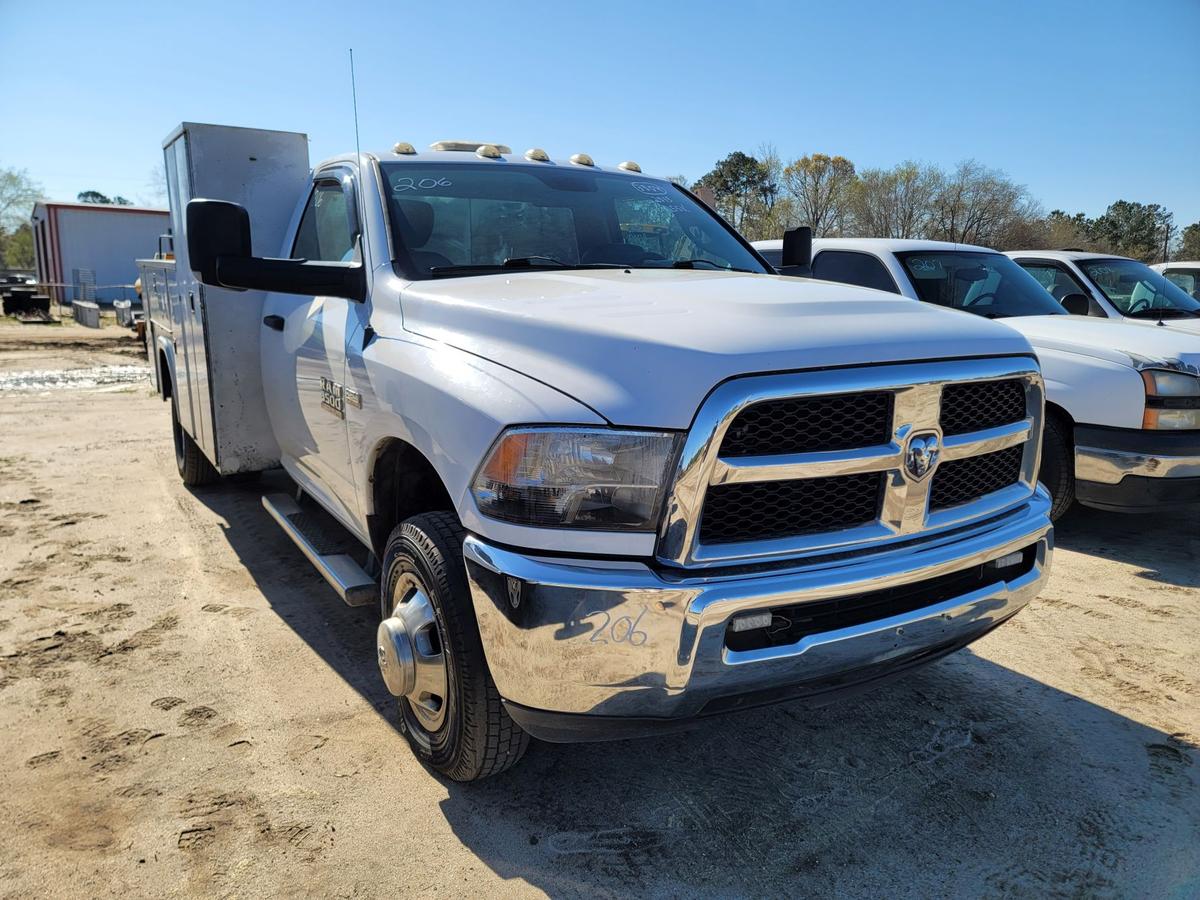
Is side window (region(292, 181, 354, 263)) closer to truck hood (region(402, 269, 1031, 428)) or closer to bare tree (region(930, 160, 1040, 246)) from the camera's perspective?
truck hood (region(402, 269, 1031, 428))

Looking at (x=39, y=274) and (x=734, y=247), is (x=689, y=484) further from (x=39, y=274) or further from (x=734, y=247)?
(x=39, y=274)

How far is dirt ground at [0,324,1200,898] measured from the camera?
2314mm

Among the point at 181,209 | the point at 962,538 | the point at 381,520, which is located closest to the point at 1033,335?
the point at 962,538

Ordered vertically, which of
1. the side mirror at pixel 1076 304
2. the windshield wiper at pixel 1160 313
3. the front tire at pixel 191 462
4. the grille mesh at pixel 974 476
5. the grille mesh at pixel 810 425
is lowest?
the front tire at pixel 191 462

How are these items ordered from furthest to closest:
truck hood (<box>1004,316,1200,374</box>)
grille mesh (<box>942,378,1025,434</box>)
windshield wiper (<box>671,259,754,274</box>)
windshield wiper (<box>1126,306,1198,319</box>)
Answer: windshield wiper (<box>1126,306,1198,319</box>) < truck hood (<box>1004,316,1200,374</box>) < windshield wiper (<box>671,259,754,274</box>) < grille mesh (<box>942,378,1025,434</box>)

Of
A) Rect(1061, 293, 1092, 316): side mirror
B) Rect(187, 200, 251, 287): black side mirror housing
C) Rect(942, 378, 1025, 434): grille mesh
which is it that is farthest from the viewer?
Rect(1061, 293, 1092, 316): side mirror

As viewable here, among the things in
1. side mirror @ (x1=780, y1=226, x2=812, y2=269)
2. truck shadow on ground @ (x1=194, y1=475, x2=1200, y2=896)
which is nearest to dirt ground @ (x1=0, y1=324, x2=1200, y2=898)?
truck shadow on ground @ (x1=194, y1=475, x2=1200, y2=896)

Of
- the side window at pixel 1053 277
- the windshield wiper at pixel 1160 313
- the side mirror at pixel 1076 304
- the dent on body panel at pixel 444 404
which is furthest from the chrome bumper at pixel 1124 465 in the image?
the dent on body panel at pixel 444 404

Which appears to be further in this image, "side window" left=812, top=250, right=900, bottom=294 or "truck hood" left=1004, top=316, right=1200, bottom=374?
"side window" left=812, top=250, right=900, bottom=294

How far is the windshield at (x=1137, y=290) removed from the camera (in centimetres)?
733

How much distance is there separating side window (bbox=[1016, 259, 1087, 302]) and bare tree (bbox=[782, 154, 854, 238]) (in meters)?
32.3

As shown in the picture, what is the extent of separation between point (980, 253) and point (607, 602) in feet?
18.3

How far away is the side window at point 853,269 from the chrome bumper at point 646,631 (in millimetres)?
4235

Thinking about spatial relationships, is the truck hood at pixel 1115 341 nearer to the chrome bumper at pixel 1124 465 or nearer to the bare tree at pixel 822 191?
the chrome bumper at pixel 1124 465
